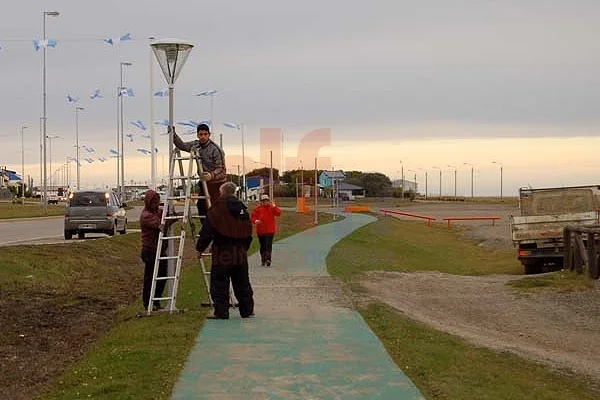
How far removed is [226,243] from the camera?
11.3m

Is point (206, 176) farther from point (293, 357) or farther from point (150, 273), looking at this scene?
point (293, 357)

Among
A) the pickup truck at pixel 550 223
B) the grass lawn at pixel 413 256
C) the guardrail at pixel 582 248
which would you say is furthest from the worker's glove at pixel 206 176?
the pickup truck at pixel 550 223

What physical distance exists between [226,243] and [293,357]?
2.63m

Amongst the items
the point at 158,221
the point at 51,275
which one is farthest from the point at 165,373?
the point at 51,275

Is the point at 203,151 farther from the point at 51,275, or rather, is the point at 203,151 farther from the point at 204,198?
the point at 51,275

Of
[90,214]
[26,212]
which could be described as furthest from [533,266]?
[26,212]

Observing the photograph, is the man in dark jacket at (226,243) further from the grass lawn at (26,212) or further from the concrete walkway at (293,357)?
the grass lawn at (26,212)

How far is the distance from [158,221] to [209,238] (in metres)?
1.02

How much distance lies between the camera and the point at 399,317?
42.0ft

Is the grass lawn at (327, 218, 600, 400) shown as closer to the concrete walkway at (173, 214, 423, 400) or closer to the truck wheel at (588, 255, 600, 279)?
the concrete walkway at (173, 214, 423, 400)

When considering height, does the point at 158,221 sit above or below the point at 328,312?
above

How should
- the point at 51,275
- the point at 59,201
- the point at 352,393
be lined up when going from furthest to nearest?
the point at 59,201 < the point at 51,275 < the point at 352,393

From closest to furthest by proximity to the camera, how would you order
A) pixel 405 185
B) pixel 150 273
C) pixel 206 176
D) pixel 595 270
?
pixel 206 176 → pixel 150 273 → pixel 595 270 → pixel 405 185

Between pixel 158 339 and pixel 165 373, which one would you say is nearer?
pixel 165 373
